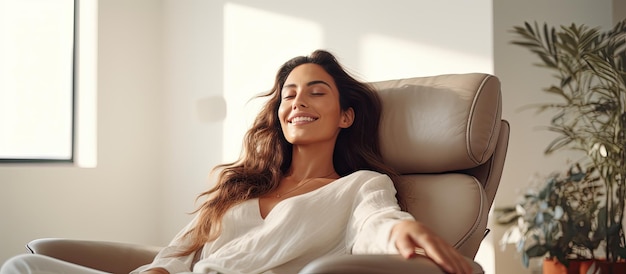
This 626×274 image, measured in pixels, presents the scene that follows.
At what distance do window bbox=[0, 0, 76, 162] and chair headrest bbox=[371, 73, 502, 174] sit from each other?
2.02 meters

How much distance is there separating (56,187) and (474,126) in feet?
7.15

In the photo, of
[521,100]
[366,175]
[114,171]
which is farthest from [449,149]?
[114,171]

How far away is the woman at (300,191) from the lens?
1834mm

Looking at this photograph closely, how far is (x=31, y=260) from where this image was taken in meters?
1.61

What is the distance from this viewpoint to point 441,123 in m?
1.96

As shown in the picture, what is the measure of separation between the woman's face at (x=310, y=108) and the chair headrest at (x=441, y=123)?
0.14 metres

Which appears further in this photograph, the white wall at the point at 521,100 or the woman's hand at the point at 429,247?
the white wall at the point at 521,100

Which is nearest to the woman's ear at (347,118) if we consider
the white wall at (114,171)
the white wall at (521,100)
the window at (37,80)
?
the white wall at (521,100)

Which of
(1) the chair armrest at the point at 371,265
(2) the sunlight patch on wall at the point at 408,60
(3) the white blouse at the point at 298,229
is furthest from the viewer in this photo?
(2) the sunlight patch on wall at the point at 408,60

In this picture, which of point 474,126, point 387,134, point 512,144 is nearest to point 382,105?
point 387,134

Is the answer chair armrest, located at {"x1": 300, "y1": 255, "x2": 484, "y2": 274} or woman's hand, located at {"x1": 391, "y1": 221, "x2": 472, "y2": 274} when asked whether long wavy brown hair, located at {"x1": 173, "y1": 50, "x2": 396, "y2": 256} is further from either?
chair armrest, located at {"x1": 300, "y1": 255, "x2": 484, "y2": 274}

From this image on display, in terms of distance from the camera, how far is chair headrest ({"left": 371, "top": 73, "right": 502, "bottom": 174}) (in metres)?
1.92

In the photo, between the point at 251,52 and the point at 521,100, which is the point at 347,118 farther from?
the point at 251,52

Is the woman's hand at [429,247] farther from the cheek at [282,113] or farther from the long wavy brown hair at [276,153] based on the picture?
the cheek at [282,113]
